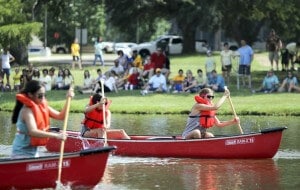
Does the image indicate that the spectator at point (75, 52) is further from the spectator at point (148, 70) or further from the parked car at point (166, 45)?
the parked car at point (166, 45)

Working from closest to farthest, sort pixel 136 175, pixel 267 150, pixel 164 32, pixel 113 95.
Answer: pixel 136 175, pixel 267 150, pixel 113 95, pixel 164 32

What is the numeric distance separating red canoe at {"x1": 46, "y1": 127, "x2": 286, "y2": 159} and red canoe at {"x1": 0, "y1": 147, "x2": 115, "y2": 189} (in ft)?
14.0

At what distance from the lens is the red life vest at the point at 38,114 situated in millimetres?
11945

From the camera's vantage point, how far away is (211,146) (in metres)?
17.2

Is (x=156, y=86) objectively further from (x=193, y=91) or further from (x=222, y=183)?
(x=222, y=183)

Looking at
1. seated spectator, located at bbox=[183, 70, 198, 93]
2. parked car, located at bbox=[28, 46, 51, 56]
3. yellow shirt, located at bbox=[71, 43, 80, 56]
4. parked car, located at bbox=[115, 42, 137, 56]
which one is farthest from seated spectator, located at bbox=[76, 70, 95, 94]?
parked car, located at bbox=[28, 46, 51, 56]

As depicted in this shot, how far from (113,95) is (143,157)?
13.7m

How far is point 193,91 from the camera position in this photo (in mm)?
31547

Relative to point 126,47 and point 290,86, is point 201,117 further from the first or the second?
point 126,47

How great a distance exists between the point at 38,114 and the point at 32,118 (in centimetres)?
15

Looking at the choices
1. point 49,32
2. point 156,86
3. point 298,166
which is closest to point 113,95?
point 156,86

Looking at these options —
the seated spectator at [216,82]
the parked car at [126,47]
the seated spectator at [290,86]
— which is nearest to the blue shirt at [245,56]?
the seated spectator at [216,82]

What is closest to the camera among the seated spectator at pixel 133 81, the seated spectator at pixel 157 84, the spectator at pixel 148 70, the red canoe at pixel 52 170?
the red canoe at pixel 52 170

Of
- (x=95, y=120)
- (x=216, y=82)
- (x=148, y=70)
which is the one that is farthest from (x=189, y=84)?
(x=95, y=120)
